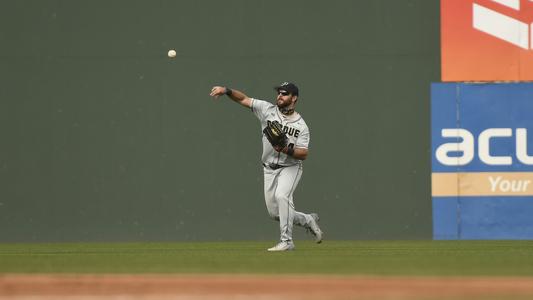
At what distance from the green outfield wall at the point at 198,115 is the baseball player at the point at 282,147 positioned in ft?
8.90

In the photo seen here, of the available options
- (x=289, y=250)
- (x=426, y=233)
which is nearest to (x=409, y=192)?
(x=426, y=233)

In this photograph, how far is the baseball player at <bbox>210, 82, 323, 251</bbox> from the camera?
10.8m

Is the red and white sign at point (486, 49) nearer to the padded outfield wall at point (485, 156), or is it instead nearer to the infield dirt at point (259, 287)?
the padded outfield wall at point (485, 156)

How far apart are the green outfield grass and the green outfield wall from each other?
62cm

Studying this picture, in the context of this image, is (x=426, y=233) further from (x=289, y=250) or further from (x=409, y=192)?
(x=289, y=250)

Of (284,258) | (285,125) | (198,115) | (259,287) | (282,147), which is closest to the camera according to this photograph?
(259,287)

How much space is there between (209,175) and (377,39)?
255cm

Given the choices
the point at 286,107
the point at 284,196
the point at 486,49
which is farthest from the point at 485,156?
the point at 284,196

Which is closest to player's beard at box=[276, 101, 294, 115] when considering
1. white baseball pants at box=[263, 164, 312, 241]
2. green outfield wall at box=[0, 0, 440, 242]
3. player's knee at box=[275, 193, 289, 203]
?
white baseball pants at box=[263, 164, 312, 241]

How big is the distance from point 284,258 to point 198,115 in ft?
13.7

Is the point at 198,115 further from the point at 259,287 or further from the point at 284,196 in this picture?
the point at 259,287

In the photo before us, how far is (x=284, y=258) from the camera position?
10.0 m

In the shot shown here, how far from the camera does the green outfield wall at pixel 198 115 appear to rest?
13.8 meters

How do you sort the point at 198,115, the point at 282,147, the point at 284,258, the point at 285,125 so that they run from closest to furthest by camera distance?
1. the point at 284,258
2. the point at 282,147
3. the point at 285,125
4. the point at 198,115
